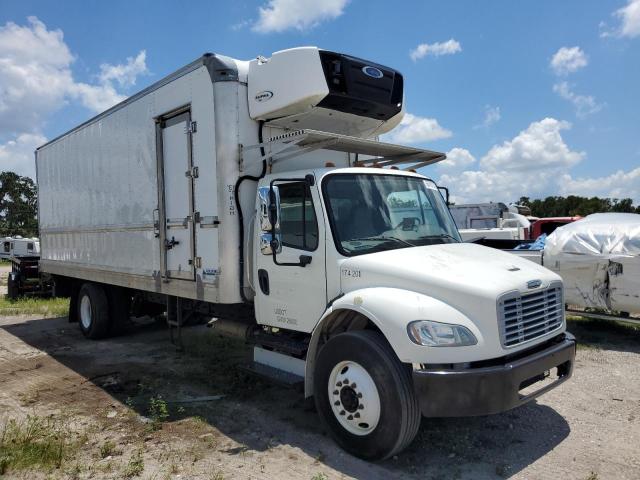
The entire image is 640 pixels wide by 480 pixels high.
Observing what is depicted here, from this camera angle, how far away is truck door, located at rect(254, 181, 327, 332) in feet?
15.4

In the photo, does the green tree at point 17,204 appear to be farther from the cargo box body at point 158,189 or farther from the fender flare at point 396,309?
the fender flare at point 396,309

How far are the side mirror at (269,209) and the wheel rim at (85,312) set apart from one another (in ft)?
19.3

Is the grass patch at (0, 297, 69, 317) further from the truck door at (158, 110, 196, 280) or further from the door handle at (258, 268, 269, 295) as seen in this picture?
the door handle at (258, 268, 269, 295)

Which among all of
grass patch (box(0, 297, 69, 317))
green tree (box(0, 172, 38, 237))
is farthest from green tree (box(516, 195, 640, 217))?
green tree (box(0, 172, 38, 237))

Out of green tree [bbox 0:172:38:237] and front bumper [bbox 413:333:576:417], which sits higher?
green tree [bbox 0:172:38:237]

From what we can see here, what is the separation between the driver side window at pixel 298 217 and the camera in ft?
15.5

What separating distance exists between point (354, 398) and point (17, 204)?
65071 millimetres

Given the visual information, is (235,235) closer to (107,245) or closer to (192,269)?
(192,269)

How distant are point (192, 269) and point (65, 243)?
4999mm

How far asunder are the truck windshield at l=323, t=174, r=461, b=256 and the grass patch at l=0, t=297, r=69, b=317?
9853 mm

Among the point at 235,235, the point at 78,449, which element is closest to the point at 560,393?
the point at 235,235

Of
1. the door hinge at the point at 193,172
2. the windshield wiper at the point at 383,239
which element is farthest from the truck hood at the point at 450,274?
the door hinge at the point at 193,172

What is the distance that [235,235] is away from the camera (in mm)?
5477

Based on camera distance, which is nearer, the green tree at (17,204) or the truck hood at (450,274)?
the truck hood at (450,274)
